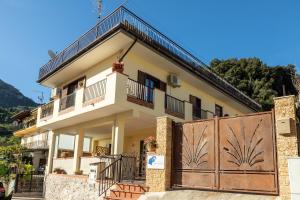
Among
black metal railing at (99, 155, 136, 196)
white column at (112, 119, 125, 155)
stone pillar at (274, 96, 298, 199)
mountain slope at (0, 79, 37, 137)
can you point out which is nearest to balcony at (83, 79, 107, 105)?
white column at (112, 119, 125, 155)

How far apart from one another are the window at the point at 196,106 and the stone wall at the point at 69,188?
7.65m

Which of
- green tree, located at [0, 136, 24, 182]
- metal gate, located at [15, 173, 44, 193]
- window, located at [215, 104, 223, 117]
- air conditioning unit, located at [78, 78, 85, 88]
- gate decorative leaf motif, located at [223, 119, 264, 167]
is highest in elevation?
air conditioning unit, located at [78, 78, 85, 88]

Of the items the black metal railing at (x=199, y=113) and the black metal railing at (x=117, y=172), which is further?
the black metal railing at (x=199, y=113)

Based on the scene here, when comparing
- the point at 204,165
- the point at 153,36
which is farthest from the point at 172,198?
the point at 153,36

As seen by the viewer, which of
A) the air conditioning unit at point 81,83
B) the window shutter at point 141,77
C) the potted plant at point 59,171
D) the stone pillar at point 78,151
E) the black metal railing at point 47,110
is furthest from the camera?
the black metal railing at point 47,110

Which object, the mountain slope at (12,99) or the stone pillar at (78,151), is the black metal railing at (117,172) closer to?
the stone pillar at (78,151)

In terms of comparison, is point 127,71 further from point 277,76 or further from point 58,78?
point 277,76

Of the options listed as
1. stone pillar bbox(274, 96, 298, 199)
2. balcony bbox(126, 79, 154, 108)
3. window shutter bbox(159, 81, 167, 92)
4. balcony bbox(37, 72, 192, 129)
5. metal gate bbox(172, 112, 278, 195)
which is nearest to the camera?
stone pillar bbox(274, 96, 298, 199)

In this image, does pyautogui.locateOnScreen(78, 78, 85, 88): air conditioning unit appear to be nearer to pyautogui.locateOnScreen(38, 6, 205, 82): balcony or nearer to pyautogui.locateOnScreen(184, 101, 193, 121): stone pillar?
pyautogui.locateOnScreen(38, 6, 205, 82): balcony

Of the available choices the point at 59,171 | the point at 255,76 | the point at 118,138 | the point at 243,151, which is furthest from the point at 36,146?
the point at 243,151

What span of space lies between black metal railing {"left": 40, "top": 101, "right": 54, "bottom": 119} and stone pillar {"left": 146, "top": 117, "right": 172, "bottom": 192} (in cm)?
1128

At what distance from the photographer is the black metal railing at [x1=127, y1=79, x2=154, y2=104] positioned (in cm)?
1373

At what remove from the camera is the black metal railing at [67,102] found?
1681 cm

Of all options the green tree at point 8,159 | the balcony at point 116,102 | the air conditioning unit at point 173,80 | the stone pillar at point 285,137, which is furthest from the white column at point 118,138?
the green tree at point 8,159
